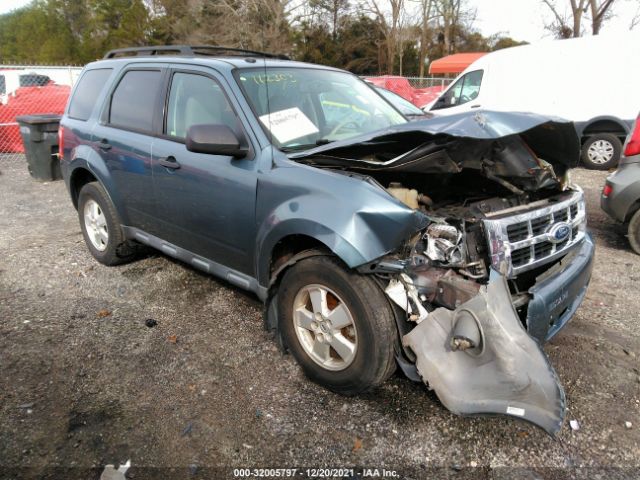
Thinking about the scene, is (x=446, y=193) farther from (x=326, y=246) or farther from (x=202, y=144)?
(x=202, y=144)

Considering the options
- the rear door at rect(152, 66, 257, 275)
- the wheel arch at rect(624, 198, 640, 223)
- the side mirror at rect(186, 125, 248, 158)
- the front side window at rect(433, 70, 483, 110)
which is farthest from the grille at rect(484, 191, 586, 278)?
the front side window at rect(433, 70, 483, 110)

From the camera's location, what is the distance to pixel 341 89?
3.99 meters

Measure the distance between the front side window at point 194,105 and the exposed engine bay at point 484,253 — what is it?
2.68 feet

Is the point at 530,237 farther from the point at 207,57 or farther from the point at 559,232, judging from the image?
the point at 207,57

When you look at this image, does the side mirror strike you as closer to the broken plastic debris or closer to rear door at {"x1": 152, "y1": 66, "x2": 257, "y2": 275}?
rear door at {"x1": 152, "y1": 66, "x2": 257, "y2": 275}

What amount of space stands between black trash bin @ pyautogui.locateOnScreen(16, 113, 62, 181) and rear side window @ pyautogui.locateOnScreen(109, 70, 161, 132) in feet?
17.3

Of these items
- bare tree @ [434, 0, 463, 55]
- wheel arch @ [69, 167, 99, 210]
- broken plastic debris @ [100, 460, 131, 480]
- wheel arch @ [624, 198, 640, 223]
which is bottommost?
broken plastic debris @ [100, 460, 131, 480]

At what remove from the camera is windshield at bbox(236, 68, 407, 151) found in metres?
3.30

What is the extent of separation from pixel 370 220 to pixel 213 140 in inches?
45.0

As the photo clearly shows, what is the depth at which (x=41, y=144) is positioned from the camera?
8.86m

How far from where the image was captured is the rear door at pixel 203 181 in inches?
127

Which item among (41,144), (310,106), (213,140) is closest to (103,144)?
(213,140)

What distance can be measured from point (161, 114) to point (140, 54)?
1.38m

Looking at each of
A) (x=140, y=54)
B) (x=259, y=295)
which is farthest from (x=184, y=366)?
(x=140, y=54)
